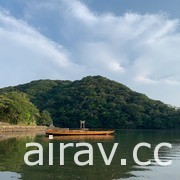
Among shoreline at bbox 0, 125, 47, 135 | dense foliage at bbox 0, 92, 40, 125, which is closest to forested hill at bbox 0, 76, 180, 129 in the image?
dense foliage at bbox 0, 92, 40, 125

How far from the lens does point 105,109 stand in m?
163

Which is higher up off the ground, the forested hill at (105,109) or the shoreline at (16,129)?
the forested hill at (105,109)

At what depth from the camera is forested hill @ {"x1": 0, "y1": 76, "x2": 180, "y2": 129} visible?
155625mm

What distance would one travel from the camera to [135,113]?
522ft

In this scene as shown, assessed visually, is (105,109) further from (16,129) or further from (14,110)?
(16,129)

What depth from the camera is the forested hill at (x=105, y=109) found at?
511 ft

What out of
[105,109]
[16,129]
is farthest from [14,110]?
[105,109]

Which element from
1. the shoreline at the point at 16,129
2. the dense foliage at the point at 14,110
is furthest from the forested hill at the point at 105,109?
the shoreline at the point at 16,129

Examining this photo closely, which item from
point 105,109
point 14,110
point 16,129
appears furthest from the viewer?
point 105,109

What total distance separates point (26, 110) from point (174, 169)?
79.5 metres

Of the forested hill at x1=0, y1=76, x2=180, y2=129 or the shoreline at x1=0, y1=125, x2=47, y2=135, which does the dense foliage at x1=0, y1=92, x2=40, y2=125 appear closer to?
the shoreline at x1=0, y1=125, x2=47, y2=135

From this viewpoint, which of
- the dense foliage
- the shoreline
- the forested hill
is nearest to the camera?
the shoreline

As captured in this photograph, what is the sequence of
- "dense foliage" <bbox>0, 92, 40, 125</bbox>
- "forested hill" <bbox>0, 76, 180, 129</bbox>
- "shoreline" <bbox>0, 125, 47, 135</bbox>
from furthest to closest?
"forested hill" <bbox>0, 76, 180, 129</bbox> → "dense foliage" <bbox>0, 92, 40, 125</bbox> → "shoreline" <bbox>0, 125, 47, 135</bbox>

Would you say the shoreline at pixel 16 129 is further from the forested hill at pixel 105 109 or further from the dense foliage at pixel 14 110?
the forested hill at pixel 105 109
